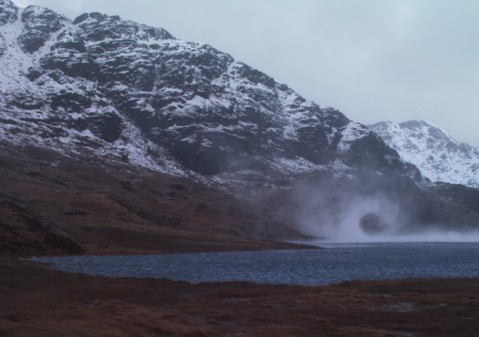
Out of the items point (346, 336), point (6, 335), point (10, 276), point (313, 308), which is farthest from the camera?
point (10, 276)

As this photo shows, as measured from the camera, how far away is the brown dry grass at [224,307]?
36031 mm

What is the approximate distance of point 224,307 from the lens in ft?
164

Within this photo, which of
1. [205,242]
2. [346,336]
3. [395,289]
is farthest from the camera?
[205,242]

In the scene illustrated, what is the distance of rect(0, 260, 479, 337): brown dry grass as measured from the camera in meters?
36.0

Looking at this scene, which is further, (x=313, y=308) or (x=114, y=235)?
(x=114, y=235)

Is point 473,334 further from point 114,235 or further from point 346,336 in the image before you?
point 114,235

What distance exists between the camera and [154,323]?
37.8 meters

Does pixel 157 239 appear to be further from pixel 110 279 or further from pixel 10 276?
pixel 10 276

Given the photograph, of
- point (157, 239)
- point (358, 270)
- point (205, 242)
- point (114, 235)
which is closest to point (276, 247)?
point (205, 242)

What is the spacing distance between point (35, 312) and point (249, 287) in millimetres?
32126

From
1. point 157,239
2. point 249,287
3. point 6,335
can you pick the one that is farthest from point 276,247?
point 6,335

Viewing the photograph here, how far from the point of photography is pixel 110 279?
2584 inches

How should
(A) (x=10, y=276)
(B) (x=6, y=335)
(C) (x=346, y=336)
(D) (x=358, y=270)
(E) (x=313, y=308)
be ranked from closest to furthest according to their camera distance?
1. (B) (x=6, y=335)
2. (C) (x=346, y=336)
3. (E) (x=313, y=308)
4. (A) (x=10, y=276)
5. (D) (x=358, y=270)

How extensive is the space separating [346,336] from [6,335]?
20.9m
